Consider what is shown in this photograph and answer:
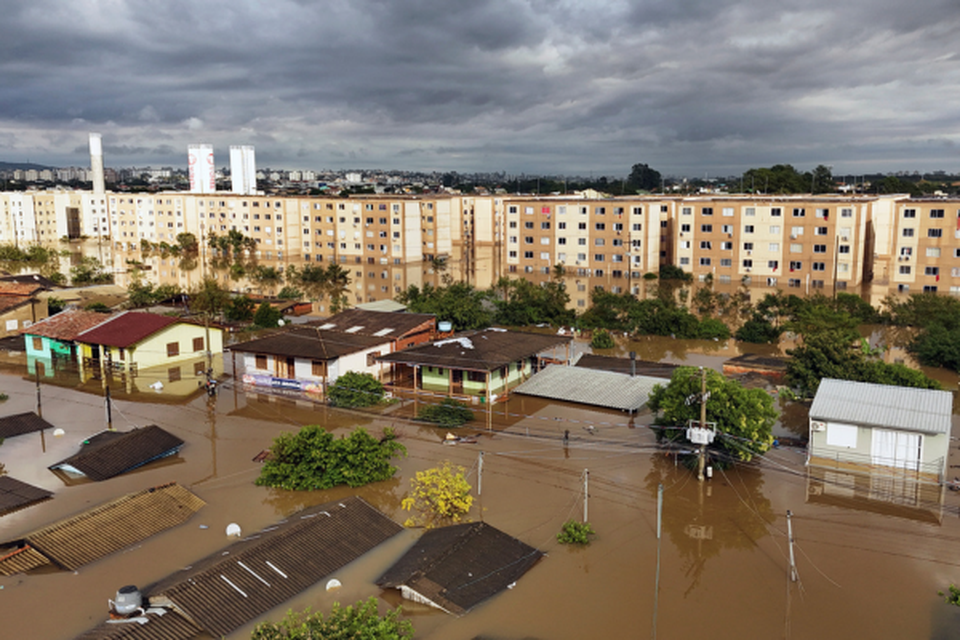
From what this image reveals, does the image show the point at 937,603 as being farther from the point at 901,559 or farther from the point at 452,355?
the point at 452,355

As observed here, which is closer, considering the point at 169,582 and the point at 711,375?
the point at 169,582

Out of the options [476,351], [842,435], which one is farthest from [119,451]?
[842,435]

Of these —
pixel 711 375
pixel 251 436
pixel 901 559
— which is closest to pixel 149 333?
pixel 251 436

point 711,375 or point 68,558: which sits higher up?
point 711,375

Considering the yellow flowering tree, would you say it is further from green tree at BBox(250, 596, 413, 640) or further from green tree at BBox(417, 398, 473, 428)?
green tree at BBox(250, 596, 413, 640)

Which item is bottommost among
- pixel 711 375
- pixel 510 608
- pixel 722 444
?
pixel 510 608

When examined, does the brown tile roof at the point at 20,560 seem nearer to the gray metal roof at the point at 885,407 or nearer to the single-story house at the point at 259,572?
the single-story house at the point at 259,572
